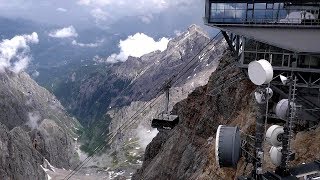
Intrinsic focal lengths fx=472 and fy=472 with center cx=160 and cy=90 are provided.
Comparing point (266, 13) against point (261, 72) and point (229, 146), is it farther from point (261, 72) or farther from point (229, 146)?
point (229, 146)

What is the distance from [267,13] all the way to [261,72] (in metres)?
22.6

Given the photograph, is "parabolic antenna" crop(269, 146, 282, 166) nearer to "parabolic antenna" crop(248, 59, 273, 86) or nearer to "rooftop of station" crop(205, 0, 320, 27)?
"parabolic antenna" crop(248, 59, 273, 86)

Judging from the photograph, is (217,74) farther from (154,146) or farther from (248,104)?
(154,146)

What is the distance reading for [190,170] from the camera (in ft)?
229

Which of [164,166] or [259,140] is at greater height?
[259,140]

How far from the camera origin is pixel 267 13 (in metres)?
43.4

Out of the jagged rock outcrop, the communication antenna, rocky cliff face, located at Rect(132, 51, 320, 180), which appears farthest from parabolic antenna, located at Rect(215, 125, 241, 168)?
the jagged rock outcrop

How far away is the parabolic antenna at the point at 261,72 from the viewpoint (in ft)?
72.4

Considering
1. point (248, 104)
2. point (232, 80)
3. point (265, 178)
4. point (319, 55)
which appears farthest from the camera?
point (232, 80)

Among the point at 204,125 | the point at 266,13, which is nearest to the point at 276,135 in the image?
the point at 266,13

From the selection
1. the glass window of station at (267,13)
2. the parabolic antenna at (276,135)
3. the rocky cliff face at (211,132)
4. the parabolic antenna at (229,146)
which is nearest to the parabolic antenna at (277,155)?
the parabolic antenna at (276,135)

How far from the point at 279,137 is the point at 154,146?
84.4 m

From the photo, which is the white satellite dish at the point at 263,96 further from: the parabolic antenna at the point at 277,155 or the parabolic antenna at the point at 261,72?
the parabolic antenna at the point at 277,155

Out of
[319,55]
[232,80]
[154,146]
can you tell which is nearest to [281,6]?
[319,55]
